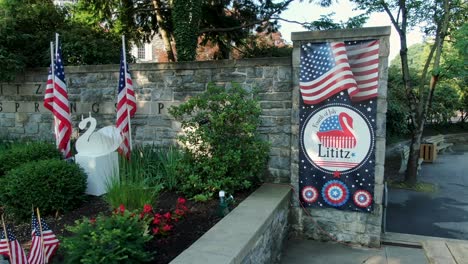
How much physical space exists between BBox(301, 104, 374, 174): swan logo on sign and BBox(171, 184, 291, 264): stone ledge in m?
0.70

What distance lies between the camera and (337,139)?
5070 mm

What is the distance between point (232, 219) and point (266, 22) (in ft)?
28.9

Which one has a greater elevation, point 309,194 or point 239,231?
point 239,231

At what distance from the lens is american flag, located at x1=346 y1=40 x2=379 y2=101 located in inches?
190

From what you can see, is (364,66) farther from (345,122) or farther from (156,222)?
(156,222)

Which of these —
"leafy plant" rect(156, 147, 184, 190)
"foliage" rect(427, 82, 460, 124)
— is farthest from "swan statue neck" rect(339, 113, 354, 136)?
"foliage" rect(427, 82, 460, 124)

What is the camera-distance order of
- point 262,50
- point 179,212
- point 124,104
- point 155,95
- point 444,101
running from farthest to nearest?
point 444,101 < point 262,50 < point 155,95 < point 124,104 < point 179,212

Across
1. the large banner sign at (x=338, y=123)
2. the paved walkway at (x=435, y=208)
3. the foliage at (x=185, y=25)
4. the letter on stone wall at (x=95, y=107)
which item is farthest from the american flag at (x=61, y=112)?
the paved walkway at (x=435, y=208)

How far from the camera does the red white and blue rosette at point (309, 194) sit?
5.24 metres

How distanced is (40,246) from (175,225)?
4.39ft

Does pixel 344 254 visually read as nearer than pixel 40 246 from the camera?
No

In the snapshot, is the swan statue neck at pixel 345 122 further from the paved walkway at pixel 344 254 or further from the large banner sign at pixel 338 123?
the paved walkway at pixel 344 254

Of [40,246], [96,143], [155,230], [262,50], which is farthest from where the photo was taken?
[262,50]

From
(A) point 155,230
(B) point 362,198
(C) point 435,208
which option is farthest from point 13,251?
(C) point 435,208
